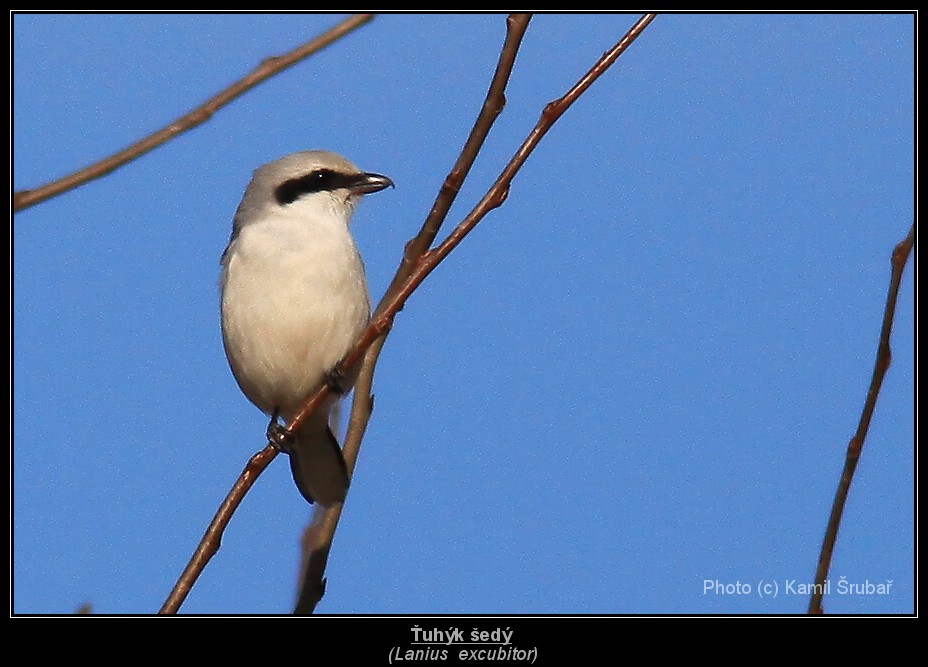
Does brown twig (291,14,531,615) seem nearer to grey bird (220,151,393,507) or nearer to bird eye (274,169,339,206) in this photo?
grey bird (220,151,393,507)

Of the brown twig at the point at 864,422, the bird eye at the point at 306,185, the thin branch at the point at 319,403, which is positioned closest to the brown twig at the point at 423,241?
the thin branch at the point at 319,403

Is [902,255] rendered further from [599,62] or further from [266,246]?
[266,246]

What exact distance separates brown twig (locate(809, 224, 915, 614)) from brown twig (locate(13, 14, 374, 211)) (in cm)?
105

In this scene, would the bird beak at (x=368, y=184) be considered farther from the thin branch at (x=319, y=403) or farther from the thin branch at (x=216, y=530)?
the thin branch at (x=216, y=530)

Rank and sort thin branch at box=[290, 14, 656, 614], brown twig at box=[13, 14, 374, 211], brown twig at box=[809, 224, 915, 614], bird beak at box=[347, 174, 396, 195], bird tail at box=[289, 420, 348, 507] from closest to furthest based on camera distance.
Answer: brown twig at box=[13, 14, 374, 211] < brown twig at box=[809, 224, 915, 614] < thin branch at box=[290, 14, 656, 614] < bird tail at box=[289, 420, 348, 507] < bird beak at box=[347, 174, 396, 195]

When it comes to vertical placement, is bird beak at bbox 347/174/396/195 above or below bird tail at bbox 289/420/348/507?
above

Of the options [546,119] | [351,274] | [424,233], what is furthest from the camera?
[351,274]

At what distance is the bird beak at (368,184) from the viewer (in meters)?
4.23

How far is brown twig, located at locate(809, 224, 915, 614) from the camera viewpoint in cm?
195

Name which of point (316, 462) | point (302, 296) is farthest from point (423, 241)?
point (316, 462)

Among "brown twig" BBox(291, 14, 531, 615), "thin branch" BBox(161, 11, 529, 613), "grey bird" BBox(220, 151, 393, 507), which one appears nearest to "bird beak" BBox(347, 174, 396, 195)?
"grey bird" BBox(220, 151, 393, 507)
